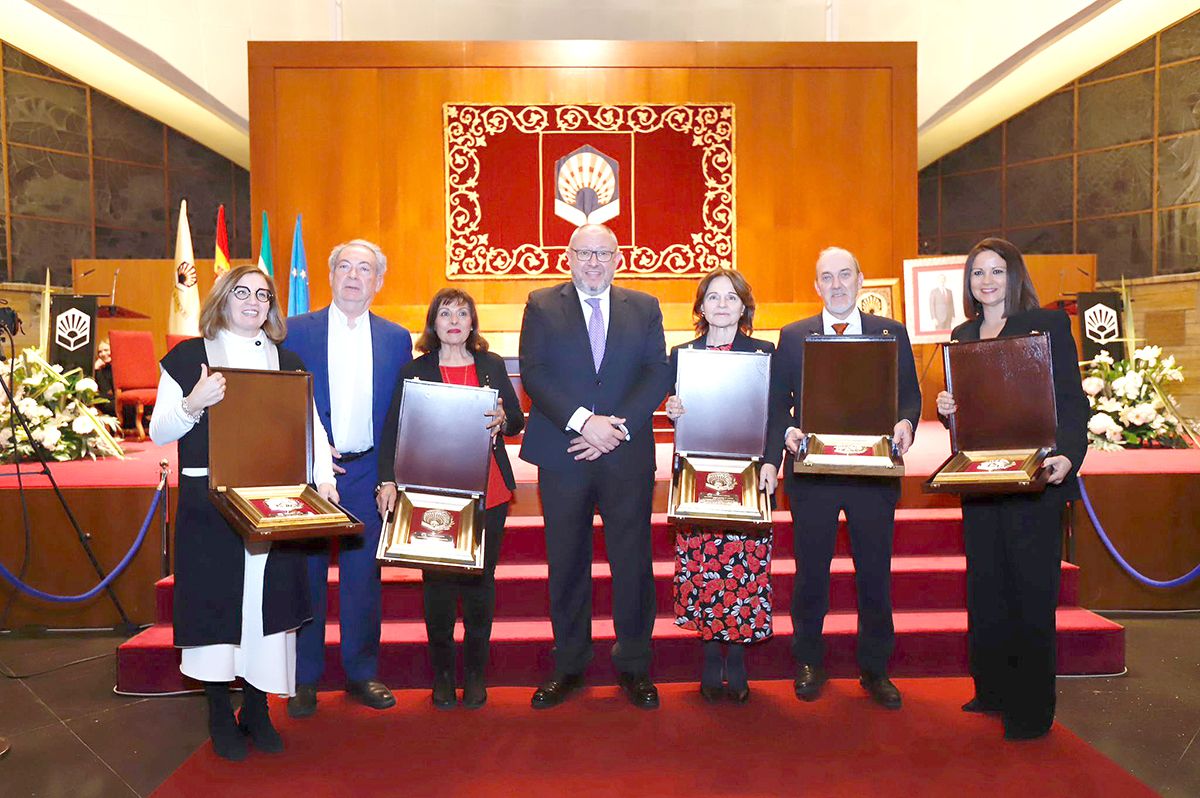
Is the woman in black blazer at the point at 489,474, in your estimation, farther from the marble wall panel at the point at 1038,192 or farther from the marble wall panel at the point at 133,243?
the marble wall panel at the point at 1038,192

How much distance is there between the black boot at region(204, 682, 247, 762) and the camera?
2.66 metres

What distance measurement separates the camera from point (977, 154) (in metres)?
12.2

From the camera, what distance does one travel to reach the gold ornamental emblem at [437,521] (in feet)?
8.96

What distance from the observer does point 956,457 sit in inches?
105

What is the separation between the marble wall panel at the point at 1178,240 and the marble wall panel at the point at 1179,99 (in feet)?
3.05

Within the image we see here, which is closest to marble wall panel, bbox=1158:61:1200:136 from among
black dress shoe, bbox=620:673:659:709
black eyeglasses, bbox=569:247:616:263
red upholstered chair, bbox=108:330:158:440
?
black eyeglasses, bbox=569:247:616:263

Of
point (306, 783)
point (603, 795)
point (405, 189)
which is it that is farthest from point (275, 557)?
point (405, 189)

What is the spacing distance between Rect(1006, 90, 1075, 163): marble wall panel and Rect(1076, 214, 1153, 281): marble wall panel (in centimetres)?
109

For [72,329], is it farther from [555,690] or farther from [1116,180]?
[1116,180]

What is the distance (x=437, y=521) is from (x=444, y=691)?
2.37ft

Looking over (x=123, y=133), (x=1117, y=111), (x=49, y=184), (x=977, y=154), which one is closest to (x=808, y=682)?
(x=1117, y=111)

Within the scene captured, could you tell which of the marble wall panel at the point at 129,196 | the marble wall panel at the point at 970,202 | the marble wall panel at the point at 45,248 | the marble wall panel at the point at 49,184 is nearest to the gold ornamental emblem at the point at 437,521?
the marble wall panel at the point at 45,248

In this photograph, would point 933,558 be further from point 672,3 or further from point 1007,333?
point 672,3

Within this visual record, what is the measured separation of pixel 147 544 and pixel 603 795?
2.75m
